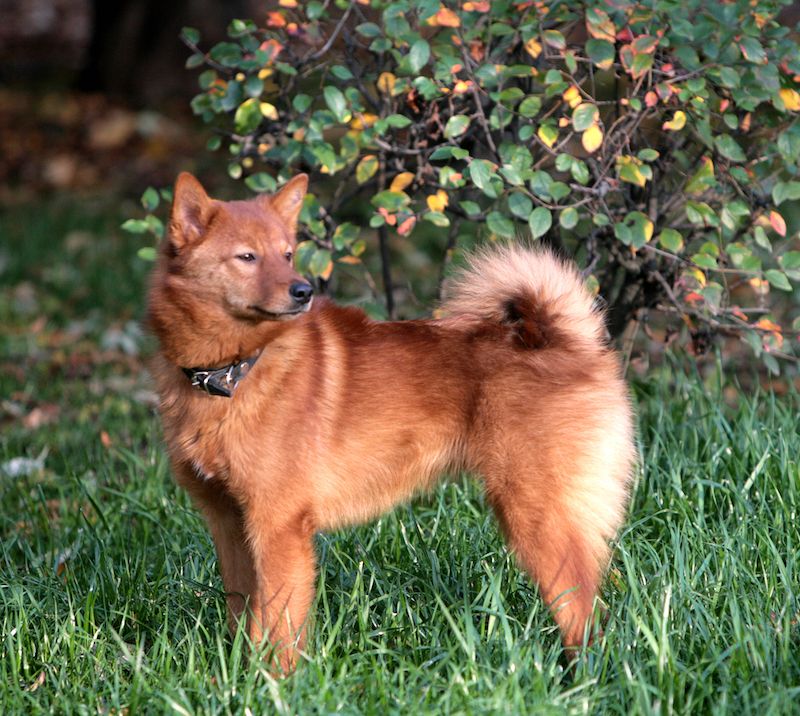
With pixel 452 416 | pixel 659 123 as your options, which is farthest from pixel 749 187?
pixel 452 416

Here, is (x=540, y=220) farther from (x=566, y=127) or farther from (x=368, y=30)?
(x=368, y=30)

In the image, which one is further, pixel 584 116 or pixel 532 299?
pixel 584 116

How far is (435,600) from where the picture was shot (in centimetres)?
326

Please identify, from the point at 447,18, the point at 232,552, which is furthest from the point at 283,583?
the point at 447,18

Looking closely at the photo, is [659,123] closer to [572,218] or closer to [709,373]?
[572,218]

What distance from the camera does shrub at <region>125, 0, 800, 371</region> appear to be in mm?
3672

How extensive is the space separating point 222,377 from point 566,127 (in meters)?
1.77

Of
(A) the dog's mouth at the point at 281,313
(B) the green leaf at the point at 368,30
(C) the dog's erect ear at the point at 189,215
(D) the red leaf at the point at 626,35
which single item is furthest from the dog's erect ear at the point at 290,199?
(D) the red leaf at the point at 626,35

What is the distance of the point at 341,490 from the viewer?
3.27 meters

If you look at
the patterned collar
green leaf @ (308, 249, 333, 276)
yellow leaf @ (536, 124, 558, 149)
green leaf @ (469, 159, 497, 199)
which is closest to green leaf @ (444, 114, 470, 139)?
green leaf @ (469, 159, 497, 199)

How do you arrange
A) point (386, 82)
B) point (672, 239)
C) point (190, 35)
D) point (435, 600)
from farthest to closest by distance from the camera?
point (190, 35) → point (386, 82) → point (672, 239) → point (435, 600)

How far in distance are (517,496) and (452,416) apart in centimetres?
32

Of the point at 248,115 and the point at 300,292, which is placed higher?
the point at 248,115

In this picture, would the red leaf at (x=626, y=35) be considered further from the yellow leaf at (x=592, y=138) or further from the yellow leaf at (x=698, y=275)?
the yellow leaf at (x=698, y=275)
